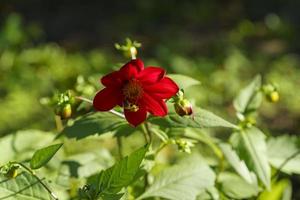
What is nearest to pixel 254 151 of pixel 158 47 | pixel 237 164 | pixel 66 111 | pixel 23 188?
pixel 237 164

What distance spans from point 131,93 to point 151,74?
0.08 meters

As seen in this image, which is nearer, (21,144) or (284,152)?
(284,152)

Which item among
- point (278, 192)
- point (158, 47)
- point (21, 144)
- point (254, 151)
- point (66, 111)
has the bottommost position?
point (158, 47)

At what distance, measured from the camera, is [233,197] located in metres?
2.01

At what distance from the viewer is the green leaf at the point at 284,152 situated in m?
2.00

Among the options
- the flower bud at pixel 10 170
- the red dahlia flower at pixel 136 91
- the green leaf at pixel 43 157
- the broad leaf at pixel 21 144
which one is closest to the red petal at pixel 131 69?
the red dahlia flower at pixel 136 91

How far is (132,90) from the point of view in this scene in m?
1.66

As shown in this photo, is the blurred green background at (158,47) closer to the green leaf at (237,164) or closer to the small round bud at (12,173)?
the green leaf at (237,164)

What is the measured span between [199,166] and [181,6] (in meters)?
3.38

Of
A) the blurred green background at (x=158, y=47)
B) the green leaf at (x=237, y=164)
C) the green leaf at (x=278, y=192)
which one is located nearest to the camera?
the green leaf at (x=237, y=164)

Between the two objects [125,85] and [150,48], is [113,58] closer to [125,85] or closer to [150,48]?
[150,48]

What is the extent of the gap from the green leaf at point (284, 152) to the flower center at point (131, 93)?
0.62m

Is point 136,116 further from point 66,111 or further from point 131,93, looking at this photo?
point 66,111

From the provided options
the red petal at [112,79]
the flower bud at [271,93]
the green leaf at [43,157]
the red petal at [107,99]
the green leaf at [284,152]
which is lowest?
the green leaf at [284,152]
